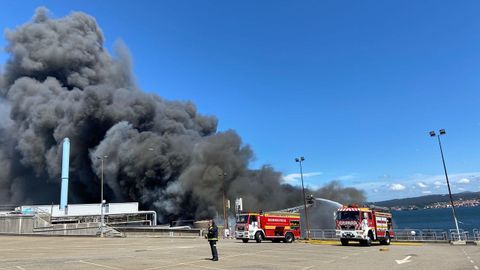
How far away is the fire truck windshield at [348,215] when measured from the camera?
83.5 ft

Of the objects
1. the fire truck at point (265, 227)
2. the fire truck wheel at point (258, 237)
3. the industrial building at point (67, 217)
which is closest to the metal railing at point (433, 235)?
the fire truck at point (265, 227)

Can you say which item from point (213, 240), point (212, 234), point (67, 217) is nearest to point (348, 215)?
point (212, 234)

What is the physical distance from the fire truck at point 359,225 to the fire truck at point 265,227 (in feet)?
18.4

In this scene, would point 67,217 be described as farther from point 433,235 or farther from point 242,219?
point 433,235

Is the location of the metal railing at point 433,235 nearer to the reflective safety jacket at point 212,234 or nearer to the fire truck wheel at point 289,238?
the fire truck wheel at point 289,238

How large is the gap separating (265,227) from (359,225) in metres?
7.35

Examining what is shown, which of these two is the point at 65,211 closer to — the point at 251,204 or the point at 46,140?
the point at 46,140

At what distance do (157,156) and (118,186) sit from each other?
12110 millimetres

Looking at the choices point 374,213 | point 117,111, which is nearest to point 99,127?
point 117,111

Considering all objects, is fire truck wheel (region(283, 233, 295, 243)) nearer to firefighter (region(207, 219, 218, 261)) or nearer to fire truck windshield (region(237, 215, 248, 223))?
fire truck windshield (region(237, 215, 248, 223))

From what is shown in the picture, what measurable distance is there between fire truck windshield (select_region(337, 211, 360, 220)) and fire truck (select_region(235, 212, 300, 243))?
18.6 feet

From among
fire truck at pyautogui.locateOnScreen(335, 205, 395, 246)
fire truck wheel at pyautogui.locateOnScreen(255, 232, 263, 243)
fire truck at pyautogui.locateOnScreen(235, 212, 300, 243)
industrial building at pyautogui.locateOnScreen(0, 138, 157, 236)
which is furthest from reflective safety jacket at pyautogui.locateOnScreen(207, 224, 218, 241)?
industrial building at pyautogui.locateOnScreen(0, 138, 157, 236)

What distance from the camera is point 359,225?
25125mm

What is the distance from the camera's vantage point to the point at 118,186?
82500mm
